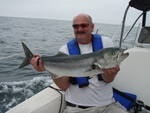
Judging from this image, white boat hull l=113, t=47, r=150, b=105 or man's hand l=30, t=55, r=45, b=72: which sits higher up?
man's hand l=30, t=55, r=45, b=72

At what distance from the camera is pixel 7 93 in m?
8.00

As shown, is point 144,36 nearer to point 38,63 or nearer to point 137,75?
point 137,75

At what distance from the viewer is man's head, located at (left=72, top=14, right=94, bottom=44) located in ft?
13.5

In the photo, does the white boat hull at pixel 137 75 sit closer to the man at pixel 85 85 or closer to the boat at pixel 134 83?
the boat at pixel 134 83

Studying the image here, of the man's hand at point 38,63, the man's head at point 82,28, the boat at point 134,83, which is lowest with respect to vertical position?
the boat at point 134,83

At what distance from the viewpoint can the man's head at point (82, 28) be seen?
4.11m

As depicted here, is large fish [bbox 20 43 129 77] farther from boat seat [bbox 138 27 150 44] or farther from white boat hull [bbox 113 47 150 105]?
boat seat [bbox 138 27 150 44]

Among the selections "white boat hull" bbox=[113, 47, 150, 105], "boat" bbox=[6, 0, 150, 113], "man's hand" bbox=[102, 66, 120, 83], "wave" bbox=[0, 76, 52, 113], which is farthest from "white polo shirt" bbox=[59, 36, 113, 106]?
"wave" bbox=[0, 76, 52, 113]

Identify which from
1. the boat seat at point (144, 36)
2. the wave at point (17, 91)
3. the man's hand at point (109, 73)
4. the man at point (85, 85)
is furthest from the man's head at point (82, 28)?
the wave at point (17, 91)

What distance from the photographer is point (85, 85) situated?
4.05 m

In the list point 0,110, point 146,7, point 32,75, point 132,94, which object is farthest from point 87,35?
point 32,75

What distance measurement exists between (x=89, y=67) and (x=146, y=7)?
2634 millimetres

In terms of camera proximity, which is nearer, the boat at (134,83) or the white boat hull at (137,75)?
the boat at (134,83)

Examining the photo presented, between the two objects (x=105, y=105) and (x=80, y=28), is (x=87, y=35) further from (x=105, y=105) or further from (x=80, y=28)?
(x=105, y=105)
